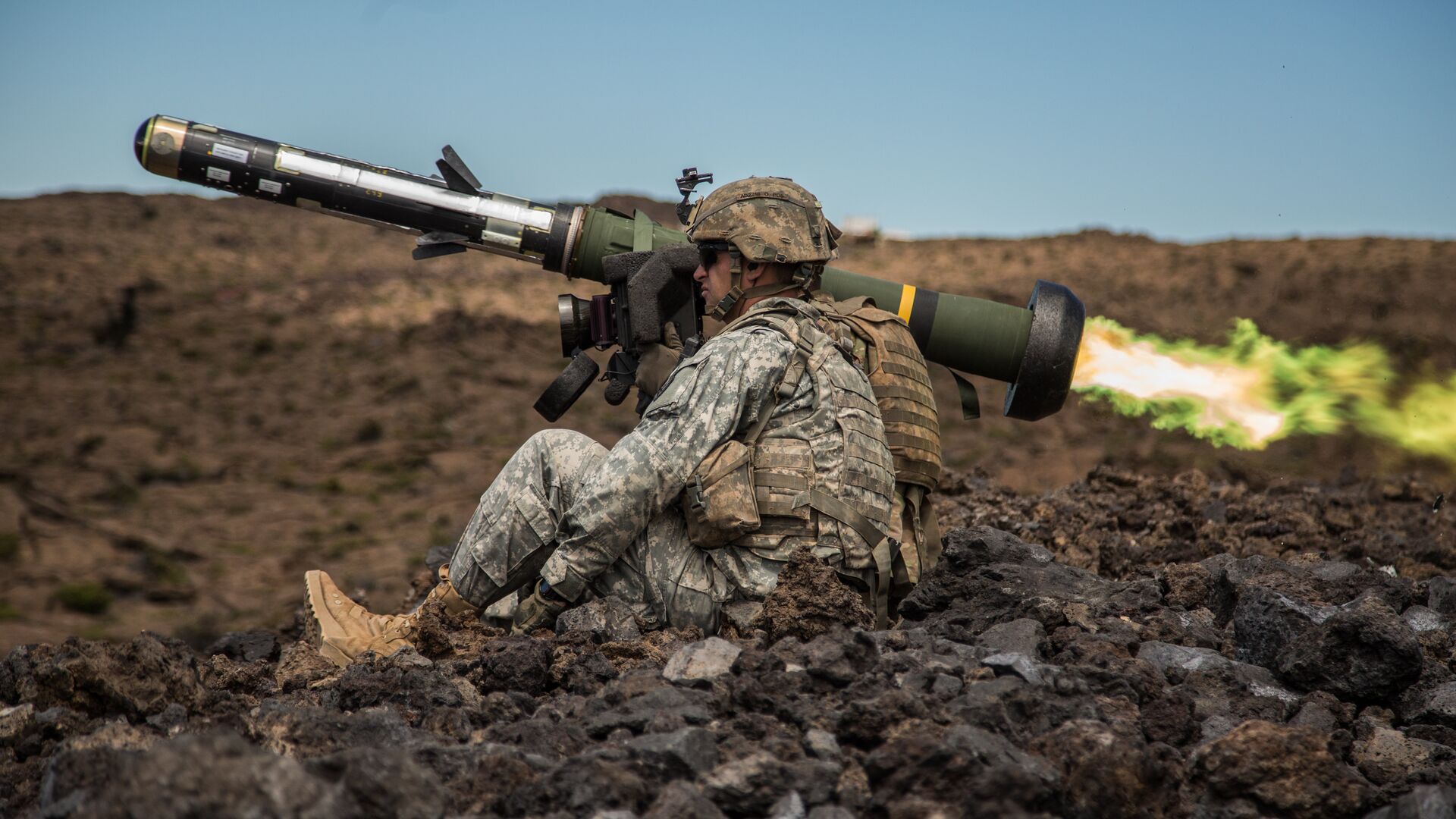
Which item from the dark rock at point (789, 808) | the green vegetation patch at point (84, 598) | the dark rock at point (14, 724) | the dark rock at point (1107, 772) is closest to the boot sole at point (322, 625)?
the dark rock at point (14, 724)

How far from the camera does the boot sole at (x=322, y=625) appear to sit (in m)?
4.61

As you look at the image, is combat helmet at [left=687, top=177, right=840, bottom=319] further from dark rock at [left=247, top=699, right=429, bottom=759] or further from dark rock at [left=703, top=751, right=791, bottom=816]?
dark rock at [left=703, top=751, right=791, bottom=816]

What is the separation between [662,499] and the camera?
398cm

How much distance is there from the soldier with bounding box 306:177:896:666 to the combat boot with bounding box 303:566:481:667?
0.02m

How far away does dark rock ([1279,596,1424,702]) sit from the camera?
372 centimetres

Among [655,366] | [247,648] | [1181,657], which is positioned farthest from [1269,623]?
[247,648]

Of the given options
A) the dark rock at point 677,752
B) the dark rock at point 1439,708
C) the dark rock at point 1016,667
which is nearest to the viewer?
the dark rock at point 677,752

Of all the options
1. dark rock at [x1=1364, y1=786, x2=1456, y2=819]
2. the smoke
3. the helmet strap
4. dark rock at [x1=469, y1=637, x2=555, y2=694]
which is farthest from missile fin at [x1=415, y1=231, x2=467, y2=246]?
dark rock at [x1=1364, y1=786, x2=1456, y2=819]

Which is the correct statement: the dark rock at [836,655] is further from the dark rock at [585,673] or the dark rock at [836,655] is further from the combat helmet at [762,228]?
the combat helmet at [762,228]

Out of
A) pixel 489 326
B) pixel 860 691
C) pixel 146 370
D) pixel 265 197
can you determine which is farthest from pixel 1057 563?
pixel 489 326

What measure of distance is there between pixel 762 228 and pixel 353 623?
2.15 m

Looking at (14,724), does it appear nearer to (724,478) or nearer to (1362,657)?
(724,478)

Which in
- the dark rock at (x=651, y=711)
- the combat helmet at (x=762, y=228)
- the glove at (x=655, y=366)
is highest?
the combat helmet at (x=762, y=228)

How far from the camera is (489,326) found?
21.4 m
